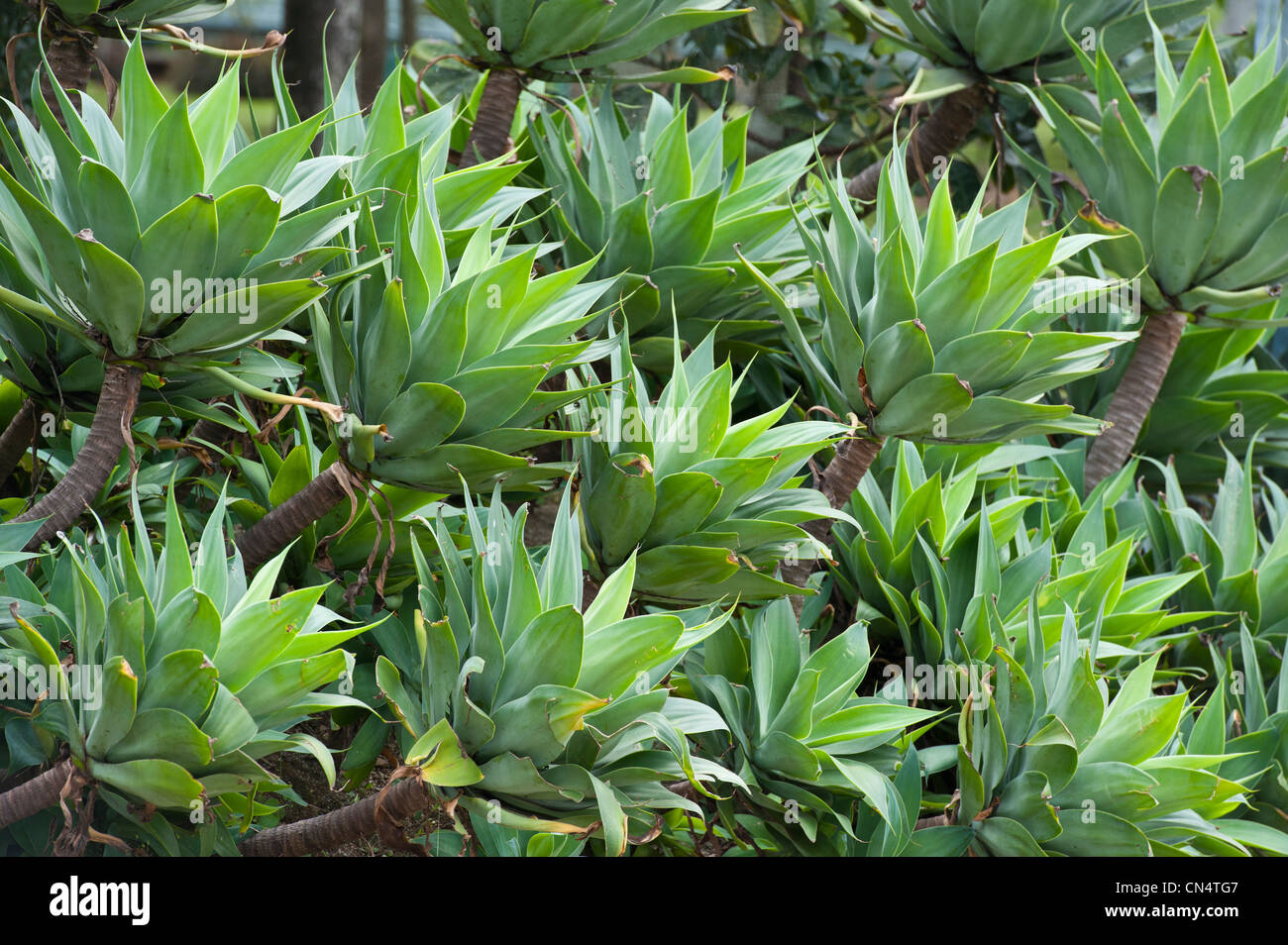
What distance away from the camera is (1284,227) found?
195 centimetres

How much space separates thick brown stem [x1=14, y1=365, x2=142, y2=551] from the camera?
4.14 ft

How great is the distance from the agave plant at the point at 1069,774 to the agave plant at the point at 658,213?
0.76 meters

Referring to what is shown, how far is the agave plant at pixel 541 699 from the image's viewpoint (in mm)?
1121

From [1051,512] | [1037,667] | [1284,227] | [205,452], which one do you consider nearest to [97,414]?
[205,452]

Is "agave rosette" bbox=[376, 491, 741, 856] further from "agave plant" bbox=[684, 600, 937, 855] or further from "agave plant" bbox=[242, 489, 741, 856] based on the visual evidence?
"agave plant" bbox=[684, 600, 937, 855]

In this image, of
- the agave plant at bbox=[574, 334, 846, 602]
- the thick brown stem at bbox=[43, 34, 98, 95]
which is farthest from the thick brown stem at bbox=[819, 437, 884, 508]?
the thick brown stem at bbox=[43, 34, 98, 95]

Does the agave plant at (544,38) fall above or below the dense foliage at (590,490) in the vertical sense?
above

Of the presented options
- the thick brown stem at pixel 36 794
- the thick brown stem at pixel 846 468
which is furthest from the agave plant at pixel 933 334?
the thick brown stem at pixel 36 794

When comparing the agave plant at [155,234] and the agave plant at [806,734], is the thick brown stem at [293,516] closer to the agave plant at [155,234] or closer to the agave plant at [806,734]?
the agave plant at [155,234]

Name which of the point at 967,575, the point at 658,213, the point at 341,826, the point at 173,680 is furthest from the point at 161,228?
the point at 967,575

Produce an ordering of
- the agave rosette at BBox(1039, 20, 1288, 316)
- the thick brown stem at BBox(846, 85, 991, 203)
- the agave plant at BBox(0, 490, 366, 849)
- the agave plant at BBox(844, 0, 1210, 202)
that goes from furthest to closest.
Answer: the thick brown stem at BBox(846, 85, 991, 203) < the agave plant at BBox(844, 0, 1210, 202) < the agave rosette at BBox(1039, 20, 1288, 316) < the agave plant at BBox(0, 490, 366, 849)

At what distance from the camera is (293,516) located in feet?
4.53
